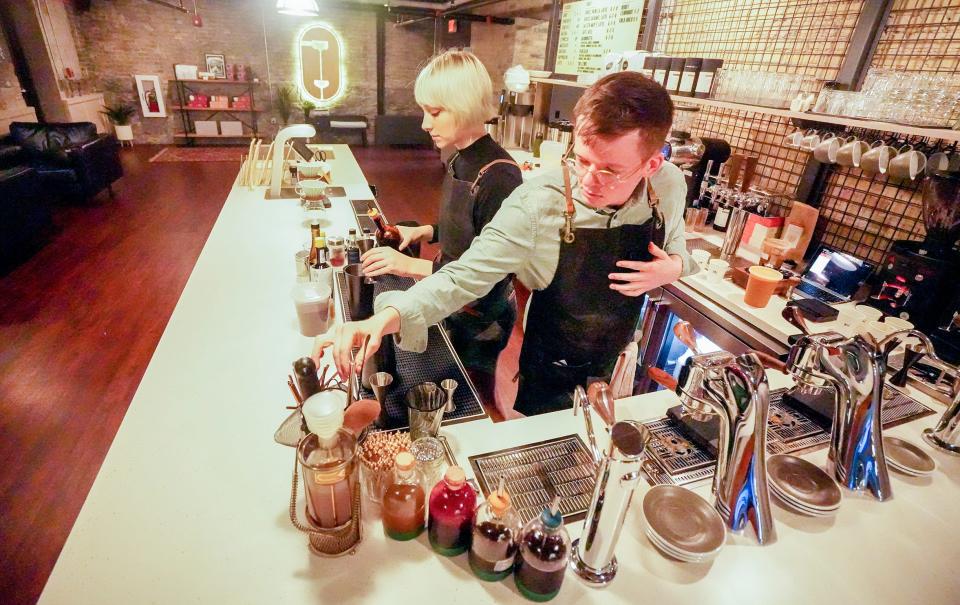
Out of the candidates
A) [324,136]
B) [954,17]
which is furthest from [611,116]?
[324,136]

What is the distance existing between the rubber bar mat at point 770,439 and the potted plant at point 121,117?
10980mm

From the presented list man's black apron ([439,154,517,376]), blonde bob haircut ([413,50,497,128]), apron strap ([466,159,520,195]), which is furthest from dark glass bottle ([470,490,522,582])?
blonde bob haircut ([413,50,497,128])

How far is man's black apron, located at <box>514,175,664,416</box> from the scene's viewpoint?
1.35m

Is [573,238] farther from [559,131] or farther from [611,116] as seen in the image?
[559,131]

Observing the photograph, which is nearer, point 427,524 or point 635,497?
point 427,524

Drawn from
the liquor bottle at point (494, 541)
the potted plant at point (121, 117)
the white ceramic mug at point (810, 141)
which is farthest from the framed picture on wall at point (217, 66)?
the liquor bottle at point (494, 541)

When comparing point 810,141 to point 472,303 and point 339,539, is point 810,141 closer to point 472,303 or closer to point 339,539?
point 472,303

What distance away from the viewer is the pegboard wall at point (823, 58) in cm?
205

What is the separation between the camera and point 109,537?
92 centimetres

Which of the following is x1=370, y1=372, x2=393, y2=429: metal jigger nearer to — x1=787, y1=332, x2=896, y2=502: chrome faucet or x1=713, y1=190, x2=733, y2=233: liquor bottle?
x1=787, y1=332, x2=896, y2=502: chrome faucet

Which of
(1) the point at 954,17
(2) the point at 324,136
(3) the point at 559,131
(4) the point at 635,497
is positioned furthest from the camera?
(2) the point at 324,136

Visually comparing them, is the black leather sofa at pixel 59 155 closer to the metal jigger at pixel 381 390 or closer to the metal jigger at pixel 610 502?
the metal jigger at pixel 381 390

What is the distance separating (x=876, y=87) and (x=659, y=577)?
2.19 m

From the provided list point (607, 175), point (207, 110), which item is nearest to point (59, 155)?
point (207, 110)
